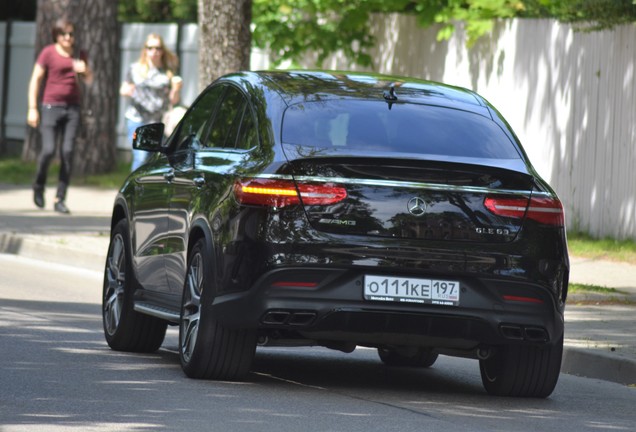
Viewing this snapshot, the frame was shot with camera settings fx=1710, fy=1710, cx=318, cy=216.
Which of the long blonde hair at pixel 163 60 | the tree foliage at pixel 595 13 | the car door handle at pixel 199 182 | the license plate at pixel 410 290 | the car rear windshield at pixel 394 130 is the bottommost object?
the license plate at pixel 410 290

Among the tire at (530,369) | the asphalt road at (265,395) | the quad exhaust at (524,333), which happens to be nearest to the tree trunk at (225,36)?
the asphalt road at (265,395)

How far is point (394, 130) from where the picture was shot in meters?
8.76

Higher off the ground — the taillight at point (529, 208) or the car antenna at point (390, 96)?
the car antenna at point (390, 96)

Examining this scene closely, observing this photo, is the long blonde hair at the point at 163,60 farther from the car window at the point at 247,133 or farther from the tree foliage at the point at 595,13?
the car window at the point at 247,133

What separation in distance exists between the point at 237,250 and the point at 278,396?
75 cm

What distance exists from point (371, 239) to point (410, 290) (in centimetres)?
31

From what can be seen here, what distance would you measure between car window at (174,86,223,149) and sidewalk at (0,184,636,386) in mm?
2741

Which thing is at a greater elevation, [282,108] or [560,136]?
[282,108]

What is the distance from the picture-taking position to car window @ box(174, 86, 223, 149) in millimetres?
9781

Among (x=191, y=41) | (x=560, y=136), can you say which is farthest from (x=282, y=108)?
(x=191, y=41)

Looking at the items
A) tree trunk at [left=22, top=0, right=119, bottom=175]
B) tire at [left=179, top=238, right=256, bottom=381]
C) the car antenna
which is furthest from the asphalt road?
tree trunk at [left=22, top=0, right=119, bottom=175]

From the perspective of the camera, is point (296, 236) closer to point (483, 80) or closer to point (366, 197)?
point (366, 197)

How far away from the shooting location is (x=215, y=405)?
7879 millimetres

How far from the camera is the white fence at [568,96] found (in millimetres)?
17203
